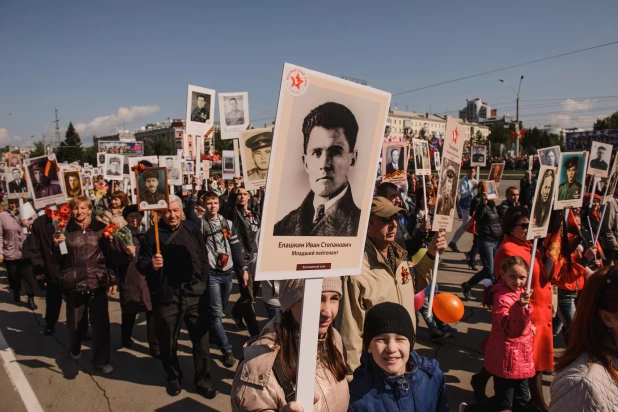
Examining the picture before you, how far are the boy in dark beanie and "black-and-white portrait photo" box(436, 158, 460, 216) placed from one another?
191 cm

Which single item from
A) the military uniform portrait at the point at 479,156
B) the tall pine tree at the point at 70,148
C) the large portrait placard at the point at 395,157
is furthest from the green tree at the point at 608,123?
the tall pine tree at the point at 70,148

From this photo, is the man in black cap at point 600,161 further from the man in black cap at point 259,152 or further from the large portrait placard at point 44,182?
the large portrait placard at point 44,182

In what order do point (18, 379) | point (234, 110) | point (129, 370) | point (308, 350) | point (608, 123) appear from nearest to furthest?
point (308, 350) → point (18, 379) → point (129, 370) → point (234, 110) → point (608, 123)

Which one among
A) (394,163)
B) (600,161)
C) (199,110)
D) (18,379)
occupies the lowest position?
(18,379)

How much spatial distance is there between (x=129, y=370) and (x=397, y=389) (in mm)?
4039

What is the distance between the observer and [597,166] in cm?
684

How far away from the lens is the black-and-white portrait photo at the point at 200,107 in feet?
23.9

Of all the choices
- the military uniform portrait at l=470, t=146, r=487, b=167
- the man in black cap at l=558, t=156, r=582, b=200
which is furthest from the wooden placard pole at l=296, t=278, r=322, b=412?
the military uniform portrait at l=470, t=146, r=487, b=167

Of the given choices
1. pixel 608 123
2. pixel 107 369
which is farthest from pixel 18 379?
pixel 608 123

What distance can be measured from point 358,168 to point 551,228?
3877 millimetres

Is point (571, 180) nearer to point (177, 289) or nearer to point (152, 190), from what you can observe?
point (177, 289)

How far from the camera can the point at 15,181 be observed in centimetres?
920

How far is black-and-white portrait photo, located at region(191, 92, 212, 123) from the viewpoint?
729 centimetres

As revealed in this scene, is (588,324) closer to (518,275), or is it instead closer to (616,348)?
(616,348)
